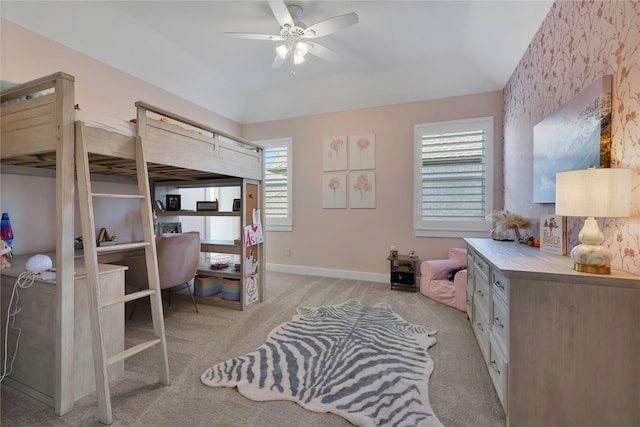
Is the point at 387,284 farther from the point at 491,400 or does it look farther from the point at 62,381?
the point at 62,381

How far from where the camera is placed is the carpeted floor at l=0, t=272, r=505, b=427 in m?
1.41

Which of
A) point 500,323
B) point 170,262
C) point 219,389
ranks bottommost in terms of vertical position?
point 219,389

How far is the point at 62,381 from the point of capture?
4.70 ft

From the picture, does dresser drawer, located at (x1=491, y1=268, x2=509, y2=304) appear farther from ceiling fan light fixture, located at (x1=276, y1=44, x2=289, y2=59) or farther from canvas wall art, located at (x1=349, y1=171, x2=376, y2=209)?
ceiling fan light fixture, located at (x1=276, y1=44, x2=289, y2=59)

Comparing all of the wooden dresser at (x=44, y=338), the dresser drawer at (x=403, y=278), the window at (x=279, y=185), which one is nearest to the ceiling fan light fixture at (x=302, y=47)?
the window at (x=279, y=185)

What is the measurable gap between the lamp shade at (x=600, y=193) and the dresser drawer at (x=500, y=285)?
45cm

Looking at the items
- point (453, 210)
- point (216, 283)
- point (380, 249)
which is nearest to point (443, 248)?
point (453, 210)

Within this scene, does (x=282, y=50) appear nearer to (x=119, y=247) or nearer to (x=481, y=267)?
(x=119, y=247)

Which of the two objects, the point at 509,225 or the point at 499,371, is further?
the point at 509,225

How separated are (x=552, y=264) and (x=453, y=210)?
2.34 meters

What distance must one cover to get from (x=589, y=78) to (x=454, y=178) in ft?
6.90

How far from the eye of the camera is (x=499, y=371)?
147cm

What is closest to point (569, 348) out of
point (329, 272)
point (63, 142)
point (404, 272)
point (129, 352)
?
point (129, 352)

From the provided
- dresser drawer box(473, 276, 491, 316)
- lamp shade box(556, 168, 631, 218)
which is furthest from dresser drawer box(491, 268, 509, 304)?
lamp shade box(556, 168, 631, 218)
